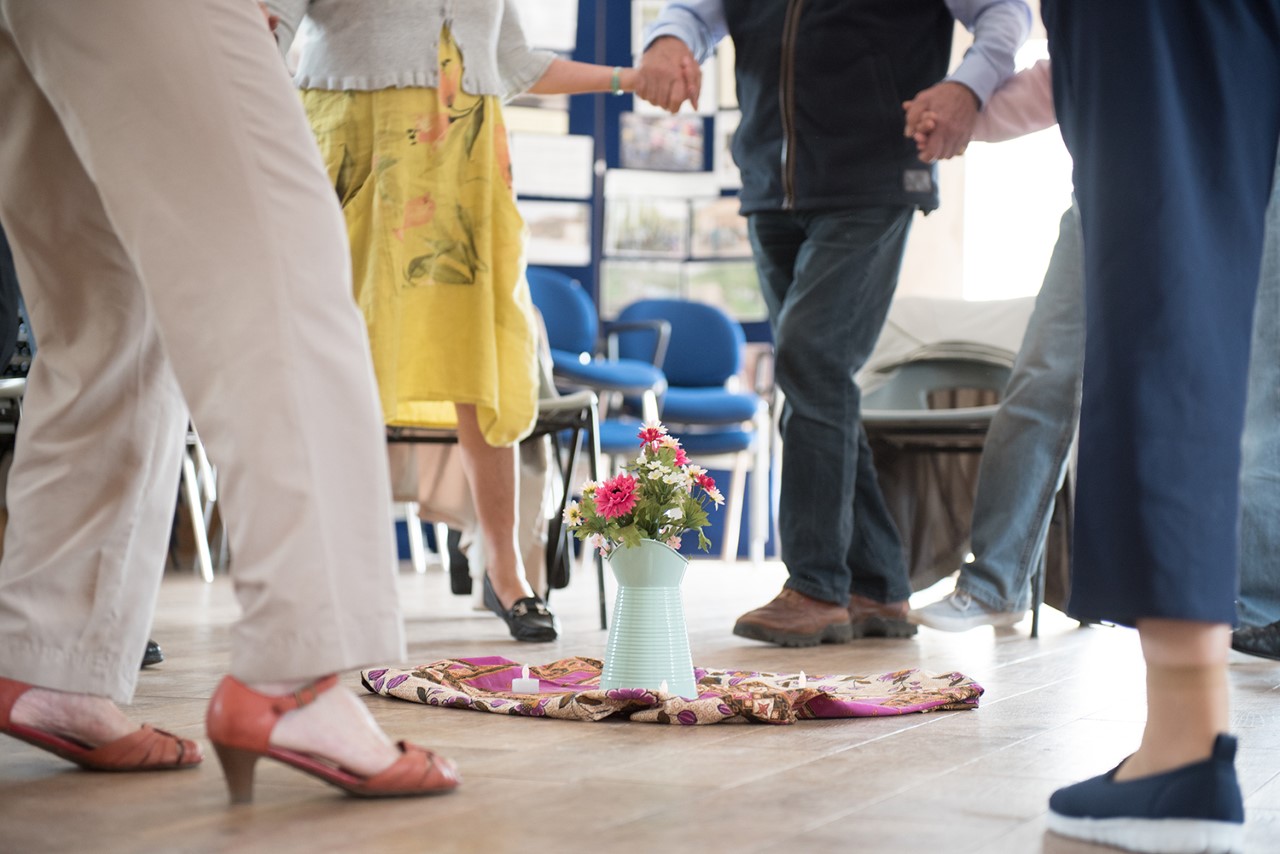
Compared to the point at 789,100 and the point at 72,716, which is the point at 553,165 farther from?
the point at 72,716

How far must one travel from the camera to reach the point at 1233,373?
3.37ft

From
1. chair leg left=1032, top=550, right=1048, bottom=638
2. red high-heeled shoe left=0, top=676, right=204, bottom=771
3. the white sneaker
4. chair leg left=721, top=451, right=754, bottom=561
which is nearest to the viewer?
red high-heeled shoe left=0, top=676, right=204, bottom=771

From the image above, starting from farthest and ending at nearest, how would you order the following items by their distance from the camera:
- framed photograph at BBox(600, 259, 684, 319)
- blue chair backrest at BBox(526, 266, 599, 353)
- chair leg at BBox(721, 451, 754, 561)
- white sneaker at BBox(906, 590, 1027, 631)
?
framed photograph at BBox(600, 259, 684, 319), chair leg at BBox(721, 451, 754, 561), blue chair backrest at BBox(526, 266, 599, 353), white sneaker at BBox(906, 590, 1027, 631)

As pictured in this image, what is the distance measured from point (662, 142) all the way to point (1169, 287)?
566cm

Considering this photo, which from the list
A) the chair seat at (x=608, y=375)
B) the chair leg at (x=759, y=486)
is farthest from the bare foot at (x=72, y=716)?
the chair leg at (x=759, y=486)

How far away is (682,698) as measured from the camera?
1628 millimetres

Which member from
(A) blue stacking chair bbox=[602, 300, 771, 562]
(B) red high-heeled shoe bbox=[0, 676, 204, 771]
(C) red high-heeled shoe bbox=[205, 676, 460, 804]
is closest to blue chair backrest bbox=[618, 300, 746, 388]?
(A) blue stacking chair bbox=[602, 300, 771, 562]

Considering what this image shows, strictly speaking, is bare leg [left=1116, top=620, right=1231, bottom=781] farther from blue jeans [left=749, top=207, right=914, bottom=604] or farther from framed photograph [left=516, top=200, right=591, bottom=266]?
framed photograph [left=516, top=200, right=591, bottom=266]

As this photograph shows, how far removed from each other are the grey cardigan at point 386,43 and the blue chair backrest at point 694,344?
10.8ft

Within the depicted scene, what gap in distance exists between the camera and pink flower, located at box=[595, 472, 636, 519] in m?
1.73

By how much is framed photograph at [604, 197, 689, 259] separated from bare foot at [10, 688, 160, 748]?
5.40 m

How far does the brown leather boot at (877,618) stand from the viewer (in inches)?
107

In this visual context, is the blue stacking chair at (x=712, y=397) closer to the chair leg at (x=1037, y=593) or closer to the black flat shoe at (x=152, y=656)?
the chair leg at (x=1037, y=593)

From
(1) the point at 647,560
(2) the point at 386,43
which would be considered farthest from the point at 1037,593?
(2) the point at 386,43
